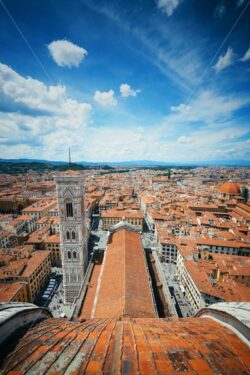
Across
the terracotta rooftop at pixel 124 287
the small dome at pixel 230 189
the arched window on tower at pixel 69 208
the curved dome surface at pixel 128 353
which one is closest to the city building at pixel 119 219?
the terracotta rooftop at pixel 124 287

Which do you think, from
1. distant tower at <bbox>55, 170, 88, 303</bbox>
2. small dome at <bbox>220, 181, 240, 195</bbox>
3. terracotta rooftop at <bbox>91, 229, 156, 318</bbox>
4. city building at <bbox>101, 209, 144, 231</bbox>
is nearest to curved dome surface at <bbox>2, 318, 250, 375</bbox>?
terracotta rooftop at <bbox>91, 229, 156, 318</bbox>

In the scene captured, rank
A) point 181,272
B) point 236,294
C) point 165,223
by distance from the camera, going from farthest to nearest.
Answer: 1. point 165,223
2. point 181,272
3. point 236,294

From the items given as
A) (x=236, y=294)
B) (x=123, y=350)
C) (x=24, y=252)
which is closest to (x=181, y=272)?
(x=236, y=294)

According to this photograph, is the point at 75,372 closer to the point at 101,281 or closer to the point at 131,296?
the point at 131,296

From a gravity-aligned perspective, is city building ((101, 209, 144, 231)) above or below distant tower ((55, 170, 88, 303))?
below

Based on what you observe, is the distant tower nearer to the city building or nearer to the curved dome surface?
the curved dome surface

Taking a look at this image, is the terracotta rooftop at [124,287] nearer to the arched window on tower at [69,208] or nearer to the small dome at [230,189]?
the arched window on tower at [69,208]
